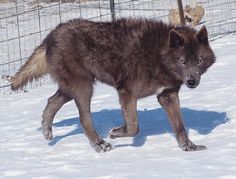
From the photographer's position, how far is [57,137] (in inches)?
279

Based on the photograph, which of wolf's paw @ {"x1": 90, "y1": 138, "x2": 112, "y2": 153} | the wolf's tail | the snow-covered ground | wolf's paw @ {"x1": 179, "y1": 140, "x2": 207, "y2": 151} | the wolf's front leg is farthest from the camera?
the wolf's tail

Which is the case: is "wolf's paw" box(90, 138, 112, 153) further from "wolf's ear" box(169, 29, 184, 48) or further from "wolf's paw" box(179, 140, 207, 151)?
"wolf's ear" box(169, 29, 184, 48)

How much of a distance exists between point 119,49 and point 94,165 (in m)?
1.38

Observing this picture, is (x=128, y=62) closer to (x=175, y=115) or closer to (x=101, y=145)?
(x=175, y=115)

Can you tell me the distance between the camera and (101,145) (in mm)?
6320

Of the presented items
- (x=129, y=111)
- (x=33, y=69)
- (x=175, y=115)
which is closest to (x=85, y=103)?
(x=129, y=111)

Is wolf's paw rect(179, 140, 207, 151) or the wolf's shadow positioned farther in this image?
the wolf's shadow

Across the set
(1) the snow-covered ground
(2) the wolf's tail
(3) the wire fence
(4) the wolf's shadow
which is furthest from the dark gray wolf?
(3) the wire fence

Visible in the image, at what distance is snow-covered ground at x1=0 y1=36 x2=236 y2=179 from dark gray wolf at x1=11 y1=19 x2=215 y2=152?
26 cm

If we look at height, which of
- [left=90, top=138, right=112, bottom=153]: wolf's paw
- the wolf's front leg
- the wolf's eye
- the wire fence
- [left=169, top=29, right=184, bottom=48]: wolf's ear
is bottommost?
the wire fence

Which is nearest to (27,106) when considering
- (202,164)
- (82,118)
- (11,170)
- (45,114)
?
(45,114)

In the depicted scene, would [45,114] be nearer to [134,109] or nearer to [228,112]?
[134,109]

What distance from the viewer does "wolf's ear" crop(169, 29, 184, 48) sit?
6273 millimetres

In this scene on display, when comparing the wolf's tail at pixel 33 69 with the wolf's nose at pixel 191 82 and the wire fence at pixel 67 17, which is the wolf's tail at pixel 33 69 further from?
the wire fence at pixel 67 17
